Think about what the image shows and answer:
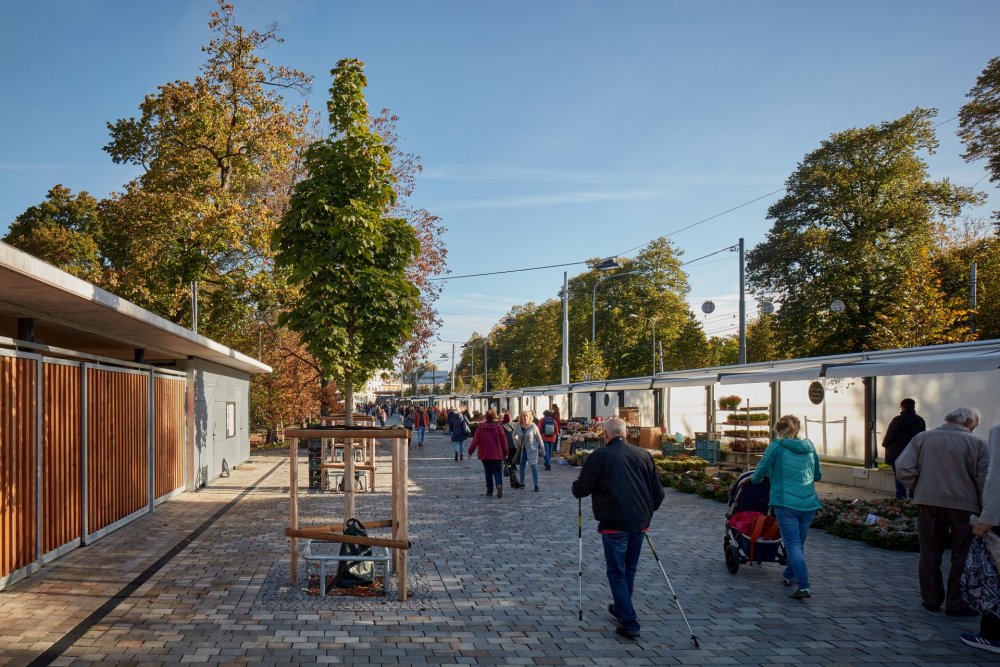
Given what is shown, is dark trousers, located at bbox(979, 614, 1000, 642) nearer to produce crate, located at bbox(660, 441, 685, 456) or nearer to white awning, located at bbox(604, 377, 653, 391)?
produce crate, located at bbox(660, 441, 685, 456)

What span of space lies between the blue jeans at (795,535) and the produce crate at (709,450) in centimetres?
1331

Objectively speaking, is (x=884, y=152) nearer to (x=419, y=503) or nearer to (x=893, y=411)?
(x=893, y=411)

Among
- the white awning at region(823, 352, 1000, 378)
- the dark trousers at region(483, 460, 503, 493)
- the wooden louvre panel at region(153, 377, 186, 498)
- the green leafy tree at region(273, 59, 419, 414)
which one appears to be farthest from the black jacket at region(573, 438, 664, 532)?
the wooden louvre panel at region(153, 377, 186, 498)

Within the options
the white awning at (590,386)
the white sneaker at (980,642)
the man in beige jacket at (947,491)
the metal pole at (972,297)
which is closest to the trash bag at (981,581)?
the white sneaker at (980,642)

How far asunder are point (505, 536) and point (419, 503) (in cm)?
394

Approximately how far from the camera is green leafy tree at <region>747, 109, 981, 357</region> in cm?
3378

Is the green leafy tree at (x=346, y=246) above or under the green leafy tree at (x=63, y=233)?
under

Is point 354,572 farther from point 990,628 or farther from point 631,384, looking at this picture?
point 631,384

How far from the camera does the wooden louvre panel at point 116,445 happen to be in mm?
10477

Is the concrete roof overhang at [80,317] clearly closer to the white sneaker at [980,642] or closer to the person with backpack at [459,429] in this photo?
the white sneaker at [980,642]

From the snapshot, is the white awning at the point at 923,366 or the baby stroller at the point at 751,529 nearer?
the baby stroller at the point at 751,529

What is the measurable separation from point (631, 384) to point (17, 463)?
69.2 ft

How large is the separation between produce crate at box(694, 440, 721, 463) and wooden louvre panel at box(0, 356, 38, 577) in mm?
16160

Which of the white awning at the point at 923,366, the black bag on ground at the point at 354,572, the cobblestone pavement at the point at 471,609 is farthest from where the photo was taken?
the white awning at the point at 923,366
